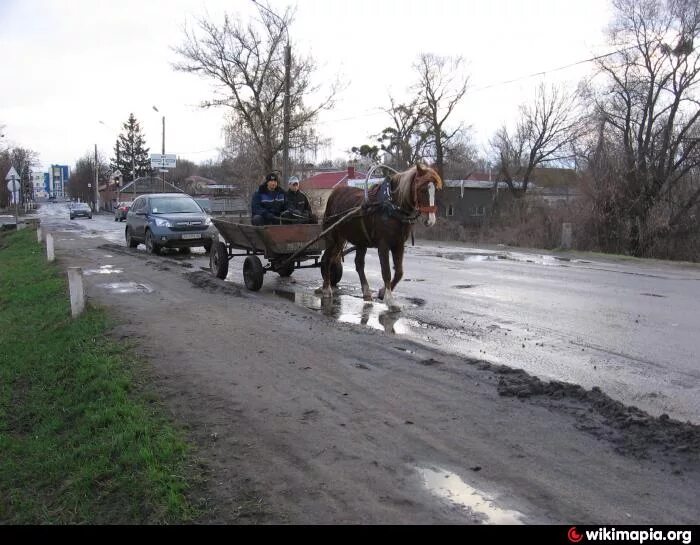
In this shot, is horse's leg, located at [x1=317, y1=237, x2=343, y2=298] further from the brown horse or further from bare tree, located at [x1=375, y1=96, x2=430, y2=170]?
bare tree, located at [x1=375, y1=96, x2=430, y2=170]

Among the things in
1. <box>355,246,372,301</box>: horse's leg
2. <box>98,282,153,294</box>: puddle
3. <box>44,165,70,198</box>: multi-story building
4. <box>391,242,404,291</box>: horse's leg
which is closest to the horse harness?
<box>391,242,404,291</box>: horse's leg

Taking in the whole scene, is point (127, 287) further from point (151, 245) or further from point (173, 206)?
point (173, 206)

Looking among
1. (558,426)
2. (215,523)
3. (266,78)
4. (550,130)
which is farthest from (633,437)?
(550,130)

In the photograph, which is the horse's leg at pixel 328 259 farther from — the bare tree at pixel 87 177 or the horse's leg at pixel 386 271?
the bare tree at pixel 87 177

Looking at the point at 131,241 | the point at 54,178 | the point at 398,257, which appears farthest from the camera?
the point at 54,178

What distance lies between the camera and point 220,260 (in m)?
13.0

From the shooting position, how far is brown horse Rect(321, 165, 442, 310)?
8.80 metres

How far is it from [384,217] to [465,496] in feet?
20.0

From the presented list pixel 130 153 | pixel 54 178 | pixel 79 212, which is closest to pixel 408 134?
pixel 79 212

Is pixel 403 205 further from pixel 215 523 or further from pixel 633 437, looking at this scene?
pixel 215 523

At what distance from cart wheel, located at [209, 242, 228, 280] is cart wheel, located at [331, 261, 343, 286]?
2438mm

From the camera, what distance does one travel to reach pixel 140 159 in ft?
342

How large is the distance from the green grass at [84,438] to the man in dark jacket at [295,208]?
4.27m

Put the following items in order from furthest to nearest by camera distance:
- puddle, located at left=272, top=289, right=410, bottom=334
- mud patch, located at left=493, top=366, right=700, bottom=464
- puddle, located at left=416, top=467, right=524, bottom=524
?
puddle, located at left=272, top=289, right=410, bottom=334
mud patch, located at left=493, top=366, right=700, bottom=464
puddle, located at left=416, top=467, right=524, bottom=524
